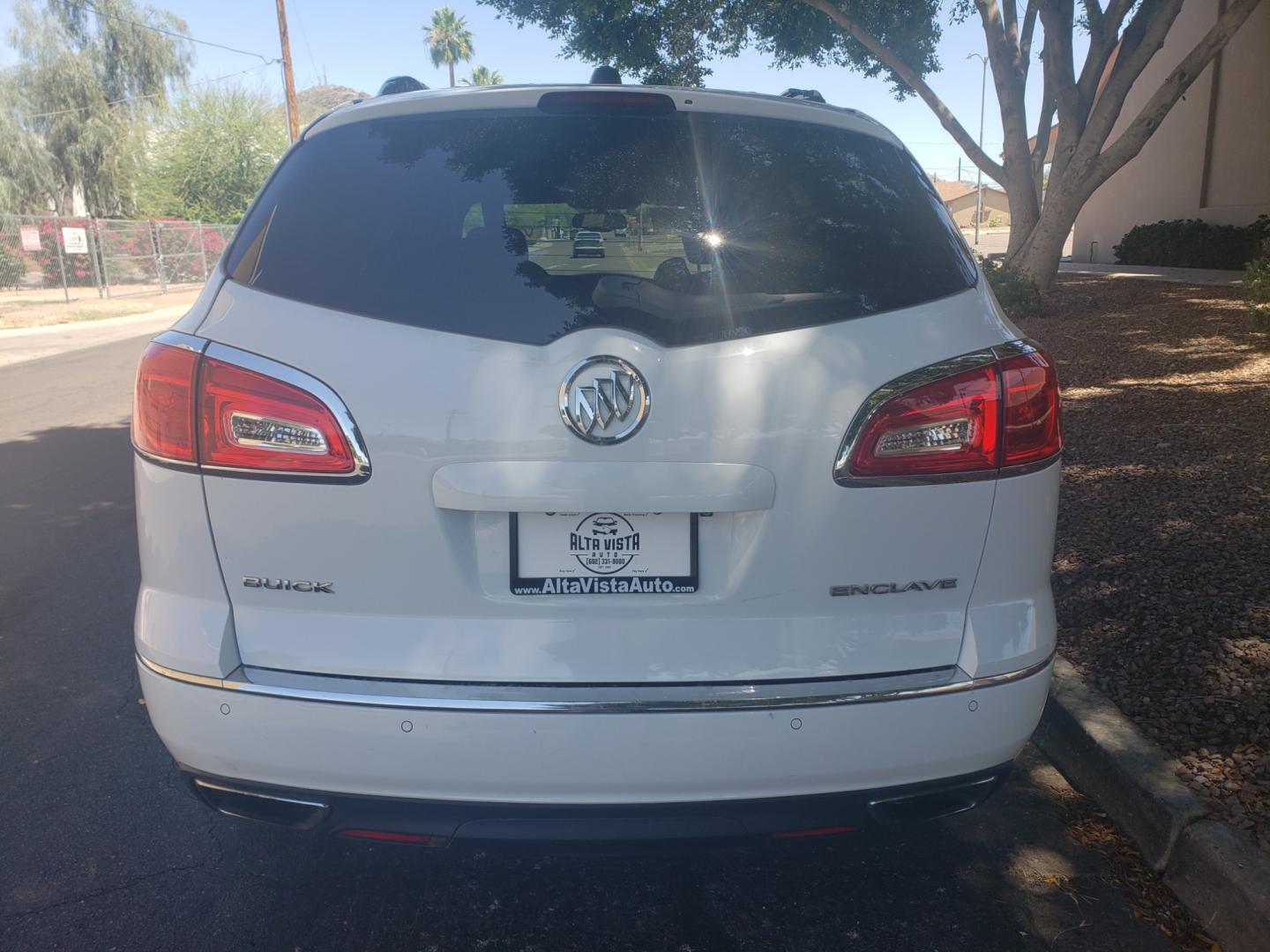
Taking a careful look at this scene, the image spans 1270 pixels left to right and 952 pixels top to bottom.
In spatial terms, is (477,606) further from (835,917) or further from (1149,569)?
(1149,569)

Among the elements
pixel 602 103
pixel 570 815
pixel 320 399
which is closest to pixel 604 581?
pixel 570 815

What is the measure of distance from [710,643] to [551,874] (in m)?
1.13

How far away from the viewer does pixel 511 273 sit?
6.96 feet

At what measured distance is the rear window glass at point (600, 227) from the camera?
2.09 m

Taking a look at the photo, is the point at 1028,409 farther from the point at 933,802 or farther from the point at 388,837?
the point at 388,837

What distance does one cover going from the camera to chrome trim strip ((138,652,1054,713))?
2002mm

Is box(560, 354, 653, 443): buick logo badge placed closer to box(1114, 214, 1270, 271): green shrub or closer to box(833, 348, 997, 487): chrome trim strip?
box(833, 348, 997, 487): chrome trim strip

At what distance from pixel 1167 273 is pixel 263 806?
796 inches

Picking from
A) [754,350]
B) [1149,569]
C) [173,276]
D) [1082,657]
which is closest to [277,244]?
[754,350]

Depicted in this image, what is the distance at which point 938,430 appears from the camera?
82.4 inches

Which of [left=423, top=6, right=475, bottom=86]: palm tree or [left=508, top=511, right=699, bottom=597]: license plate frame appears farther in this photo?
[left=423, top=6, right=475, bottom=86]: palm tree

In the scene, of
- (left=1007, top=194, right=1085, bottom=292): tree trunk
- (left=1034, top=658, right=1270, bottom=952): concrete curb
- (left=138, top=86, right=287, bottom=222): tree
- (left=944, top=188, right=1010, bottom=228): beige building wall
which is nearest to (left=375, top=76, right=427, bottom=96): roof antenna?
(left=1034, top=658, right=1270, bottom=952): concrete curb

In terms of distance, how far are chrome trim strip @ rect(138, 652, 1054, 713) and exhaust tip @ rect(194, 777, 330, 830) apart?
0.83 ft

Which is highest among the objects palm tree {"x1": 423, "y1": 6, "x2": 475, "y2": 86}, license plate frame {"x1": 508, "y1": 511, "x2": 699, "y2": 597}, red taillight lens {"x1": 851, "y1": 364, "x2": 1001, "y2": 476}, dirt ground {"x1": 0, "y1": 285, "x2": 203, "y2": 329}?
palm tree {"x1": 423, "y1": 6, "x2": 475, "y2": 86}
